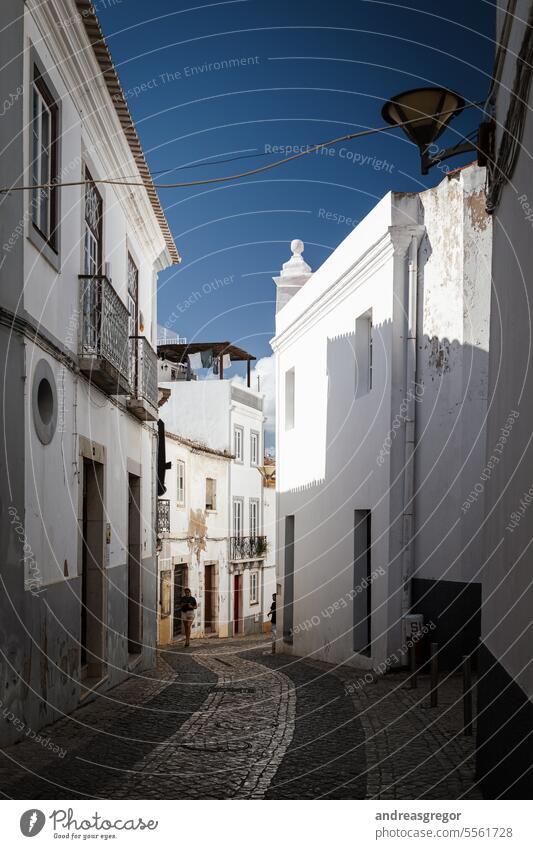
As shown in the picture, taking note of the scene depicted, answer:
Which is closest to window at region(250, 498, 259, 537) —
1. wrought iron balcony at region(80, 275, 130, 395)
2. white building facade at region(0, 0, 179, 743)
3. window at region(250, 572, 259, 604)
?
window at region(250, 572, 259, 604)

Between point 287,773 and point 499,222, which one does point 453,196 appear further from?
point 287,773

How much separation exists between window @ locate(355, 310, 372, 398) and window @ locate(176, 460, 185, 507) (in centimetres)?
1435

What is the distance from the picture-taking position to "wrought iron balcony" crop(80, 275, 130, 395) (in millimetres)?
10617

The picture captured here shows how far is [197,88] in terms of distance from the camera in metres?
8.59

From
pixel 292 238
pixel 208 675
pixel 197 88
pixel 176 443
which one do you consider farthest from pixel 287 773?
pixel 176 443

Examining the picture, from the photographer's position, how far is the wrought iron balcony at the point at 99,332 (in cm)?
1062

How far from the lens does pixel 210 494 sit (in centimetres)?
3180

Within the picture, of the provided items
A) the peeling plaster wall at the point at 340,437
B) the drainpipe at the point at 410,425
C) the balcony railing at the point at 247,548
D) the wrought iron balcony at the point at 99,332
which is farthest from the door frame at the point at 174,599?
the wrought iron balcony at the point at 99,332

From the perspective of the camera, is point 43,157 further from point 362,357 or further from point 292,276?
point 292,276

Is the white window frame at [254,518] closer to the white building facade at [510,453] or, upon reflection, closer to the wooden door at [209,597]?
the wooden door at [209,597]

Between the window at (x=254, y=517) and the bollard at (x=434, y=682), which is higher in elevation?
the window at (x=254, y=517)

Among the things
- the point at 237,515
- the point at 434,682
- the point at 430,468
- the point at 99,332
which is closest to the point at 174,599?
the point at 237,515

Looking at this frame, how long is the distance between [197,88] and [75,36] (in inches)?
81.1

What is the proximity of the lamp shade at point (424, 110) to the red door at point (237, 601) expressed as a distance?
90.7 feet
